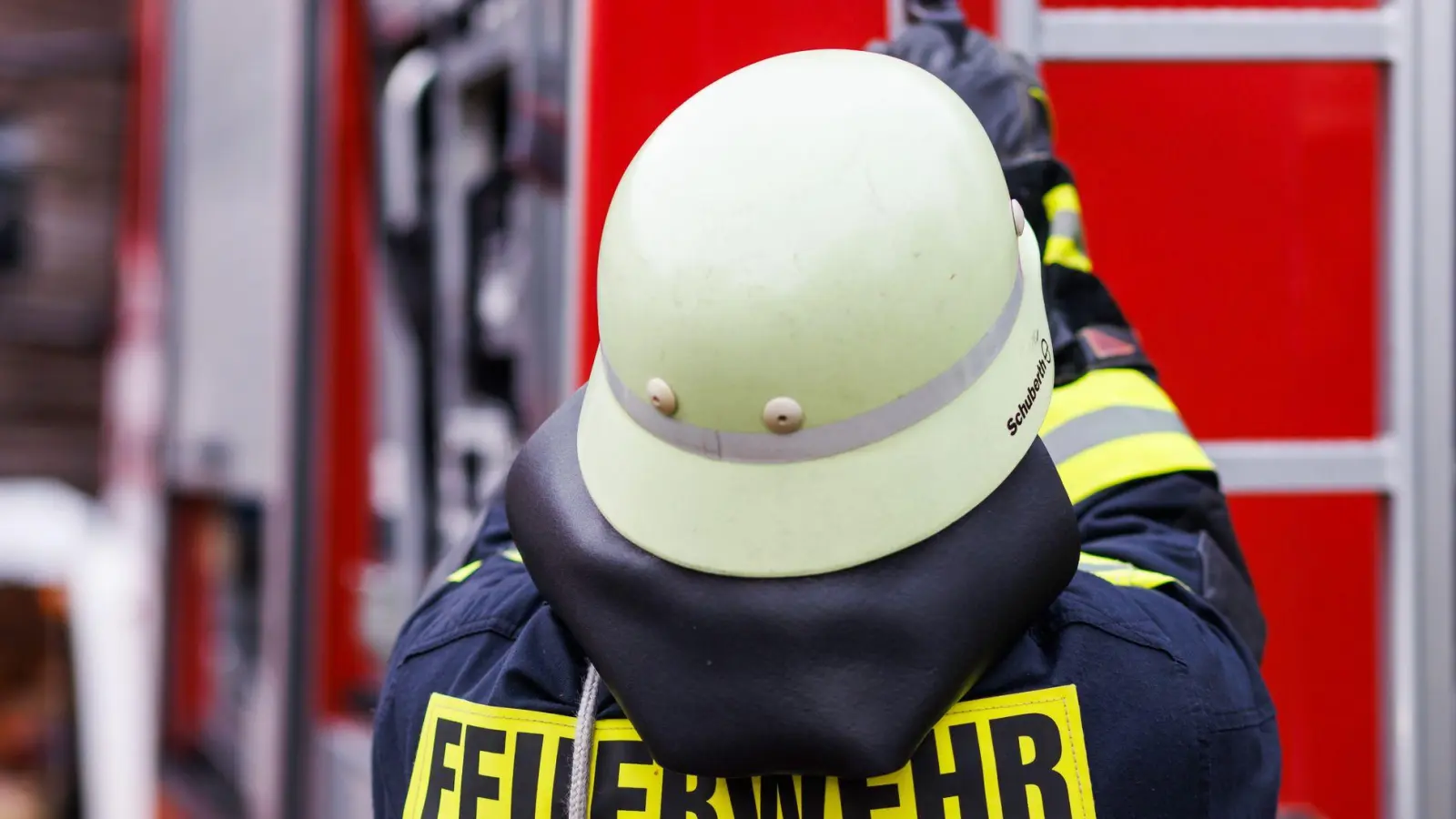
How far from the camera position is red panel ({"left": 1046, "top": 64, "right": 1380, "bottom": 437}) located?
1655 millimetres

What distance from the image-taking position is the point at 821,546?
825 millimetres

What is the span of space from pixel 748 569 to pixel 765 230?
218 mm

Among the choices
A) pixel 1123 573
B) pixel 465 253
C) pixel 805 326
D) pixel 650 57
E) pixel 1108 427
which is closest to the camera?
pixel 805 326

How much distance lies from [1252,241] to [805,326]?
1090 mm

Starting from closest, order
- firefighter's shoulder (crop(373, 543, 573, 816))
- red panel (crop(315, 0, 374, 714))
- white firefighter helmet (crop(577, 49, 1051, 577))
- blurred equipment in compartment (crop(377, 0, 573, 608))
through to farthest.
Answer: white firefighter helmet (crop(577, 49, 1051, 577))
firefighter's shoulder (crop(373, 543, 573, 816))
blurred equipment in compartment (crop(377, 0, 573, 608))
red panel (crop(315, 0, 374, 714))

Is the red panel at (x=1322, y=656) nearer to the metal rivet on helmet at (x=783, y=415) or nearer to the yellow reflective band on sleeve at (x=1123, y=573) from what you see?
the yellow reflective band on sleeve at (x=1123, y=573)

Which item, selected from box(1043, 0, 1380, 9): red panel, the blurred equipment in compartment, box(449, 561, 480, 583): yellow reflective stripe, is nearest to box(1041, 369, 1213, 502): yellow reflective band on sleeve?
box(449, 561, 480, 583): yellow reflective stripe

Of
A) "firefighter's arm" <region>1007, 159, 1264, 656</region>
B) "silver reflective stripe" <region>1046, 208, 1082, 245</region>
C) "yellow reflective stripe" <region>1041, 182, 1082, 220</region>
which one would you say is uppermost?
"yellow reflective stripe" <region>1041, 182, 1082, 220</region>

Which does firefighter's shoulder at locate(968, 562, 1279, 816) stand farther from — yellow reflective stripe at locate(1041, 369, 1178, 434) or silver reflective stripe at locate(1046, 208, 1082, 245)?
silver reflective stripe at locate(1046, 208, 1082, 245)

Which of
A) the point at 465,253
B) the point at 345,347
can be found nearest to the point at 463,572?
the point at 465,253

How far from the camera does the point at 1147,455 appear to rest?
3.57 ft

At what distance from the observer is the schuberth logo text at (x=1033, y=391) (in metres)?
0.89

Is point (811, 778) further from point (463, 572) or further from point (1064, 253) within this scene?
point (1064, 253)

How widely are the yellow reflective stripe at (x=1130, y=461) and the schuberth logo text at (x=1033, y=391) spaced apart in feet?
0.48
